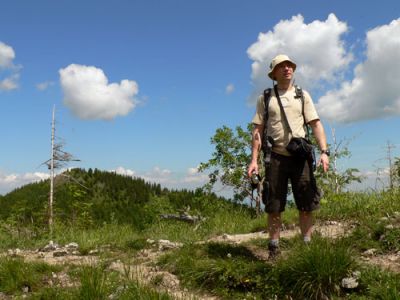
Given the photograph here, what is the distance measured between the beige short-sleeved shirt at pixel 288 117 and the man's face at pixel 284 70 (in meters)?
0.19

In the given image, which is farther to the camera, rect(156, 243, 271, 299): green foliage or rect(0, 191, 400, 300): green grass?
rect(156, 243, 271, 299): green foliage

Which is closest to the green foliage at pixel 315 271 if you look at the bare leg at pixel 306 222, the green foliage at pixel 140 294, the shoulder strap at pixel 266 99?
the bare leg at pixel 306 222

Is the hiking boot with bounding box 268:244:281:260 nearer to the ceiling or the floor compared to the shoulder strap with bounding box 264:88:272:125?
nearer to the floor

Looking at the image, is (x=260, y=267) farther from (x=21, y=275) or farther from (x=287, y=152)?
(x=21, y=275)

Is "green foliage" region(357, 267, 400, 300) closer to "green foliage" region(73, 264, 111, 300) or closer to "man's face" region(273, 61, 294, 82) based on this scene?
"man's face" region(273, 61, 294, 82)

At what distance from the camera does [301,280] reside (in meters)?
4.58

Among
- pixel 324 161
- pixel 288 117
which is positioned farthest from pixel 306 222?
pixel 288 117

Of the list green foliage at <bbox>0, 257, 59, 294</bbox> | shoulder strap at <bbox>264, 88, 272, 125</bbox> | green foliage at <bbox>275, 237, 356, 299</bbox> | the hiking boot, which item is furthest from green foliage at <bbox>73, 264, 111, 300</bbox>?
shoulder strap at <bbox>264, 88, 272, 125</bbox>

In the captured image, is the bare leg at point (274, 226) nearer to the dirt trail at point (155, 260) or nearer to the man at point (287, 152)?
the man at point (287, 152)

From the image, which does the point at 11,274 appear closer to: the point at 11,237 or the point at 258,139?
the point at 258,139

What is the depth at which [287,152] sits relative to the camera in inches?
219

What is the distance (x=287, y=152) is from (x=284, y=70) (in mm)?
1039

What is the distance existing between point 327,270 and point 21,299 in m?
3.43

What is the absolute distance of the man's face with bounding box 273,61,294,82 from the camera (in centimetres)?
559
